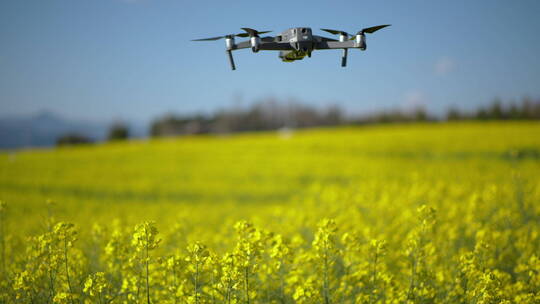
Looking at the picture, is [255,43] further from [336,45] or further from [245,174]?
[245,174]

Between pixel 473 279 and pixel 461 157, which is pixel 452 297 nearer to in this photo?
pixel 473 279

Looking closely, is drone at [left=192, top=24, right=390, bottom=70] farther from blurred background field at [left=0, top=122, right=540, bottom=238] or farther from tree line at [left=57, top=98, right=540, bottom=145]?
tree line at [left=57, top=98, right=540, bottom=145]

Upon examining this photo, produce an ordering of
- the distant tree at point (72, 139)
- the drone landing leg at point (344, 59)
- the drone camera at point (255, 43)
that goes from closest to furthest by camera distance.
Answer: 1. the drone camera at point (255, 43)
2. the drone landing leg at point (344, 59)
3. the distant tree at point (72, 139)

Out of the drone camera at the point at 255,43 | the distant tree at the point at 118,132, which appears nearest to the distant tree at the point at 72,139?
the distant tree at the point at 118,132

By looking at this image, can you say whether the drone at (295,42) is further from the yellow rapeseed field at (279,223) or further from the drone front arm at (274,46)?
the yellow rapeseed field at (279,223)

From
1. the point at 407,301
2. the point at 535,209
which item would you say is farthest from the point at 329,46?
the point at 535,209
